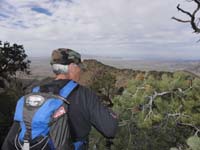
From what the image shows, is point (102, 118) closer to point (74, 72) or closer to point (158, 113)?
point (74, 72)

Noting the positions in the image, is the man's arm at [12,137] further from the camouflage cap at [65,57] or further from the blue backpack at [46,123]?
the camouflage cap at [65,57]

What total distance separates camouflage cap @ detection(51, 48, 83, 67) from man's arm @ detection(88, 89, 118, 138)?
30 centimetres

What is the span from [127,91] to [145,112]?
658 mm

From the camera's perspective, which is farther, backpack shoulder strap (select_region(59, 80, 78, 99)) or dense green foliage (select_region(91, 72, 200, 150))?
dense green foliage (select_region(91, 72, 200, 150))

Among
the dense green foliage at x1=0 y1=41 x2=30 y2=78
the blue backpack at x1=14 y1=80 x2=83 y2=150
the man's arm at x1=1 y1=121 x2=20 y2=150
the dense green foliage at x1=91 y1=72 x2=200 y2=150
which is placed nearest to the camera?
the blue backpack at x1=14 y1=80 x2=83 y2=150

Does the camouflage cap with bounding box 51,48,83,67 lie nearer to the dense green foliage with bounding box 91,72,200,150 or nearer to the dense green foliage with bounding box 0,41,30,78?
the dense green foliage with bounding box 91,72,200,150

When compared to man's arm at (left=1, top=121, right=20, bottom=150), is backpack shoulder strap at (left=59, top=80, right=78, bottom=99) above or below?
above

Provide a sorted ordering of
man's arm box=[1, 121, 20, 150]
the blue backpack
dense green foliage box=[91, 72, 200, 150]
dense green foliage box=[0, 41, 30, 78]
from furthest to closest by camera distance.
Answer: dense green foliage box=[0, 41, 30, 78] → dense green foliage box=[91, 72, 200, 150] → man's arm box=[1, 121, 20, 150] → the blue backpack

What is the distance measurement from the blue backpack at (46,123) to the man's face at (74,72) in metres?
0.12

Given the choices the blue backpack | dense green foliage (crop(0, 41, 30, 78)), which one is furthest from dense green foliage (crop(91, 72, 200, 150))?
dense green foliage (crop(0, 41, 30, 78))

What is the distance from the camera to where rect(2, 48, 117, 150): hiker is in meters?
2.39

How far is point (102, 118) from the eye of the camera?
7.82 feet

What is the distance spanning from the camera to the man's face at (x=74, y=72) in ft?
8.39

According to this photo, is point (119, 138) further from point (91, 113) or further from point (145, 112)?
point (91, 113)
